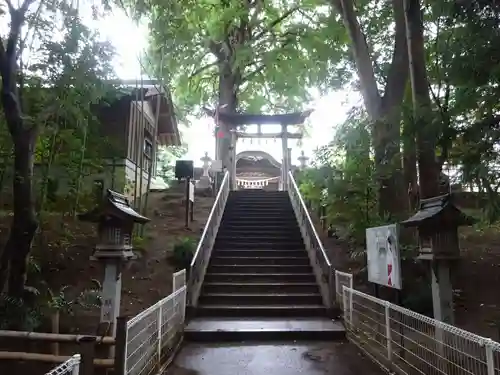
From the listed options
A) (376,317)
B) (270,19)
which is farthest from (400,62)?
(270,19)

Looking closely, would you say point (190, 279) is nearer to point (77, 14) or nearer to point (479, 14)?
point (77, 14)

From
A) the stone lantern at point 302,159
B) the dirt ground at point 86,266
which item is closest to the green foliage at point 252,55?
the stone lantern at point 302,159

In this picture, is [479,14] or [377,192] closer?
[479,14]

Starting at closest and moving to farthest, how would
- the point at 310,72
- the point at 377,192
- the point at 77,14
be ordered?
1. the point at 77,14
2. the point at 377,192
3. the point at 310,72

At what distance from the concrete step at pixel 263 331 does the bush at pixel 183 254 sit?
253 cm

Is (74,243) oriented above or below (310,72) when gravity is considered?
below

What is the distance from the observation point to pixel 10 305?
5750 mm

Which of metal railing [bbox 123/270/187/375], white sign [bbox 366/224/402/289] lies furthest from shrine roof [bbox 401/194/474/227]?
metal railing [bbox 123/270/187/375]

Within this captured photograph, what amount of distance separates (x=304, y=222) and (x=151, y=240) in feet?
13.6

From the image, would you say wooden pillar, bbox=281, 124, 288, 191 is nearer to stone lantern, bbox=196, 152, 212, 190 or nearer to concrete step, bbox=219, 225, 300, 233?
stone lantern, bbox=196, 152, 212, 190

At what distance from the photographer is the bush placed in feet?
31.8

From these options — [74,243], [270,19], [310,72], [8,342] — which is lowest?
[8,342]

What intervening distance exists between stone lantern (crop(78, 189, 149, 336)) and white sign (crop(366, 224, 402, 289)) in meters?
3.47

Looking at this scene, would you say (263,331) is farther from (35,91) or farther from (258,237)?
(35,91)
